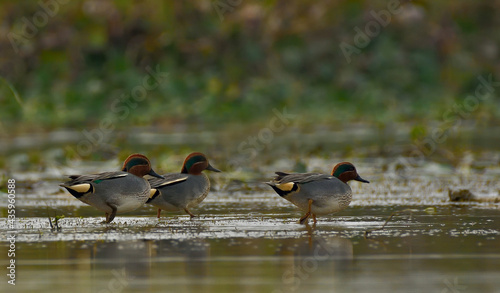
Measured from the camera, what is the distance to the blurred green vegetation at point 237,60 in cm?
2512

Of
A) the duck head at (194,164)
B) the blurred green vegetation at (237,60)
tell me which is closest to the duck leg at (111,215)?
the duck head at (194,164)

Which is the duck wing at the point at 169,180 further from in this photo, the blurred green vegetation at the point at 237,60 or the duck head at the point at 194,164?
the blurred green vegetation at the point at 237,60

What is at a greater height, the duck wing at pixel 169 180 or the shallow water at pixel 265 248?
the duck wing at pixel 169 180

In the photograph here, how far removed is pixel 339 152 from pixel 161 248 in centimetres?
911

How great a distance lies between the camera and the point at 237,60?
2747cm

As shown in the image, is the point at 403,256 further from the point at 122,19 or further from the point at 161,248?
the point at 122,19

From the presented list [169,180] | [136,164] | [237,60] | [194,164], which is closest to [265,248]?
[169,180]

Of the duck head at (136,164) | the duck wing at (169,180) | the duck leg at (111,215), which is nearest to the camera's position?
the duck leg at (111,215)

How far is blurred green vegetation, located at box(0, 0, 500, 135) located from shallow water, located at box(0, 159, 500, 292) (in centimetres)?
1281

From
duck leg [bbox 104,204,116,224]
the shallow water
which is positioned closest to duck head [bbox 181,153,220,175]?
the shallow water

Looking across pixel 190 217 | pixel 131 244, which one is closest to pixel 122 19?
pixel 190 217

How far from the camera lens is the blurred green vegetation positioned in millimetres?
25125

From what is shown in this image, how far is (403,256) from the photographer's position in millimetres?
7859

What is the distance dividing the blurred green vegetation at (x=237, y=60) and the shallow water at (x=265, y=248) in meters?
12.8
